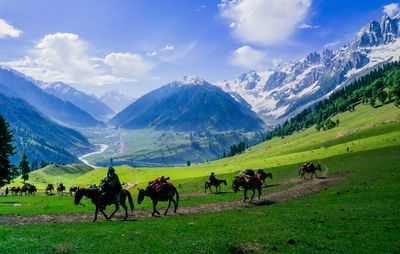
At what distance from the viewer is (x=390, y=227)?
1099 inches

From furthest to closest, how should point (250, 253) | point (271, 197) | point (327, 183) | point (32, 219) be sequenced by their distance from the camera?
point (327, 183) → point (271, 197) → point (32, 219) → point (250, 253)

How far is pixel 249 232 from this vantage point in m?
27.8

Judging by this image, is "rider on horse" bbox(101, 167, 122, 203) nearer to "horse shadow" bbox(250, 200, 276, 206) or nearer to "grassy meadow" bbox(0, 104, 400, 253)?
"grassy meadow" bbox(0, 104, 400, 253)

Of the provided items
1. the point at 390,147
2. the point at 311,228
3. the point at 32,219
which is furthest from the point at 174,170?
the point at 311,228

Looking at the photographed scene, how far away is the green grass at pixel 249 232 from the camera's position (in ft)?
76.4

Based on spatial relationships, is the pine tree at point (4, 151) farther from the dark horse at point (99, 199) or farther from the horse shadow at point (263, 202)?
the horse shadow at point (263, 202)

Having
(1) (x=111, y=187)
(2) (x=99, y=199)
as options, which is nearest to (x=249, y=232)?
(1) (x=111, y=187)

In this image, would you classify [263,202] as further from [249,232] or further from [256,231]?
[249,232]

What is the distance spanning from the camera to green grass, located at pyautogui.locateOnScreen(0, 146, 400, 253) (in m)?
23.3

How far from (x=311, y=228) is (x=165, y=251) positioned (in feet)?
40.7

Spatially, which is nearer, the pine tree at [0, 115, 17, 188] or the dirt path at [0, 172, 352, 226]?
the dirt path at [0, 172, 352, 226]

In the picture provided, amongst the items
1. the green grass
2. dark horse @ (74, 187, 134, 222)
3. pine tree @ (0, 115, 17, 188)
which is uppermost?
pine tree @ (0, 115, 17, 188)

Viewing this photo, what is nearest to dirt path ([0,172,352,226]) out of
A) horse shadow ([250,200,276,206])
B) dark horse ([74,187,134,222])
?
horse shadow ([250,200,276,206])

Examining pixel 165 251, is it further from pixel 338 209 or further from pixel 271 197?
pixel 271 197
